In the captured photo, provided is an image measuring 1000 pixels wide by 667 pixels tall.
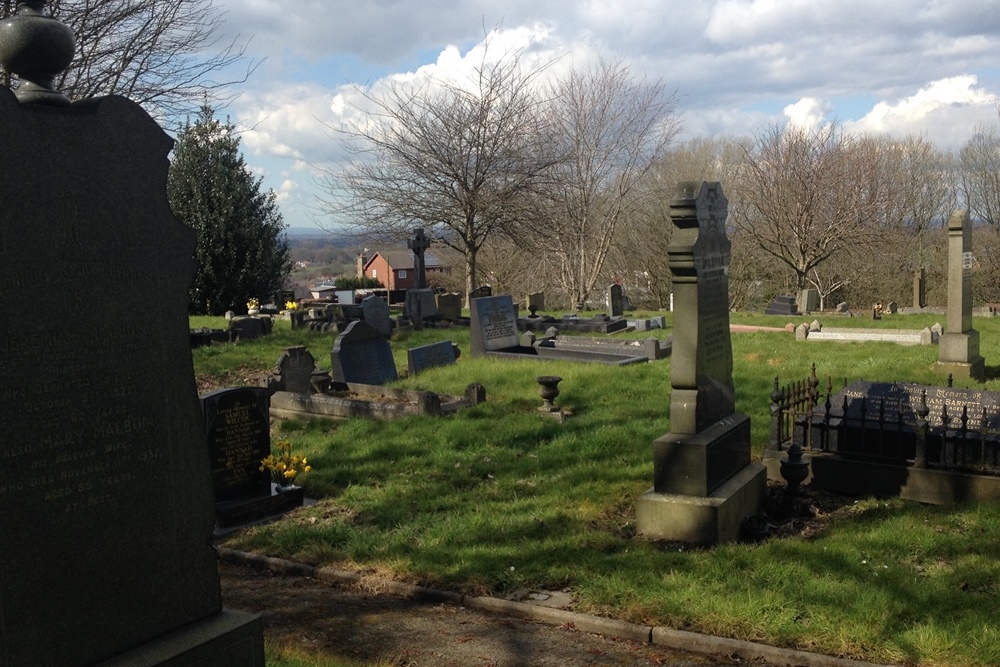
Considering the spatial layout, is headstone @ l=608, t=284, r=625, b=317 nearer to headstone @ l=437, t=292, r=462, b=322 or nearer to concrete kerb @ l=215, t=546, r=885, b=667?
headstone @ l=437, t=292, r=462, b=322

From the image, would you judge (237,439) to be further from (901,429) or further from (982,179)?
(982,179)

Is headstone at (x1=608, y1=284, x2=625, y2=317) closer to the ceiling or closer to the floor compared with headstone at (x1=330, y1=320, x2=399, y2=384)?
closer to the ceiling

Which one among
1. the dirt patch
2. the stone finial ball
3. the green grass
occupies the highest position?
the stone finial ball

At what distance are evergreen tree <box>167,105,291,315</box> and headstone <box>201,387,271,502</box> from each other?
2386 cm

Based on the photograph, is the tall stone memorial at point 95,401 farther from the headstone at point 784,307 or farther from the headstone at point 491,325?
the headstone at point 784,307

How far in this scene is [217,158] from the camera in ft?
105

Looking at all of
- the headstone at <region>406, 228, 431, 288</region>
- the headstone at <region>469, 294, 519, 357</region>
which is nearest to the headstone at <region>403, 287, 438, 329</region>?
the headstone at <region>406, 228, 431, 288</region>

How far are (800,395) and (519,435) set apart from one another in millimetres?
3315

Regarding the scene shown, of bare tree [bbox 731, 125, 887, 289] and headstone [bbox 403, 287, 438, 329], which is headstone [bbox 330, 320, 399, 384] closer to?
headstone [bbox 403, 287, 438, 329]

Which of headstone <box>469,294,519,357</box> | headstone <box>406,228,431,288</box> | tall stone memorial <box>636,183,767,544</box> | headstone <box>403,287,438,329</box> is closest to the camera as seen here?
tall stone memorial <box>636,183,767,544</box>

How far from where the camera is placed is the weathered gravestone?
837 cm

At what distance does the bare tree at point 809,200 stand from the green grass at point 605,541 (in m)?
23.4

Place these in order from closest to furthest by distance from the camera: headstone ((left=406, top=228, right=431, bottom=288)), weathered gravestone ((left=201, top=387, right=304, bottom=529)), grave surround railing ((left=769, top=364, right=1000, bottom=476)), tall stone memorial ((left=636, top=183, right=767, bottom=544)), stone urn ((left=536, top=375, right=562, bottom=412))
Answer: tall stone memorial ((left=636, top=183, right=767, bottom=544)) < grave surround railing ((left=769, top=364, right=1000, bottom=476)) < weathered gravestone ((left=201, top=387, right=304, bottom=529)) < stone urn ((left=536, top=375, right=562, bottom=412)) < headstone ((left=406, top=228, right=431, bottom=288))

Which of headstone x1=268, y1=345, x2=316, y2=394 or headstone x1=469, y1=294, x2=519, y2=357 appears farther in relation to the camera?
headstone x1=469, y1=294, x2=519, y2=357
